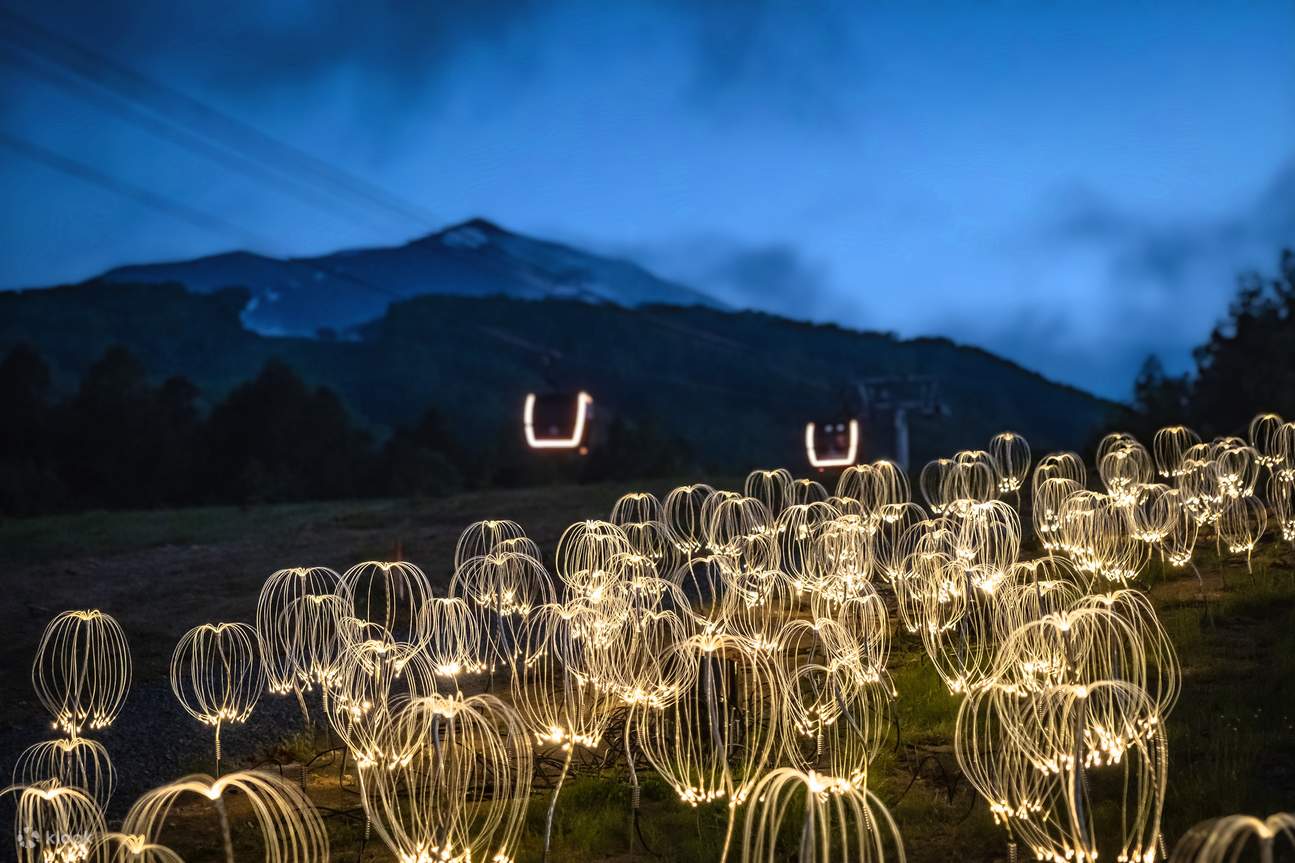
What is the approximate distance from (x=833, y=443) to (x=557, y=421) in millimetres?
9054

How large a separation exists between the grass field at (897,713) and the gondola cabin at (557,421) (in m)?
2.56

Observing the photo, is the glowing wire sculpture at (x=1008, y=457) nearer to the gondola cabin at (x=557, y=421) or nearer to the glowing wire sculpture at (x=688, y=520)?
the glowing wire sculpture at (x=688, y=520)

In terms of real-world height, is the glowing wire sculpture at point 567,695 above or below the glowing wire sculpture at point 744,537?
below

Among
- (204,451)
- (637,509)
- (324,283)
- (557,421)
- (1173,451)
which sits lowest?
(637,509)

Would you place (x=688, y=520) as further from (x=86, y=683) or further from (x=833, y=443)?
(x=86, y=683)

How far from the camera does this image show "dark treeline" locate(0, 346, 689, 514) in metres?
52.4

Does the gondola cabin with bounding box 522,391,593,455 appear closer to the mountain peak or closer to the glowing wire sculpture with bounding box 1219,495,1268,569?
the glowing wire sculpture with bounding box 1219,495,1268,569

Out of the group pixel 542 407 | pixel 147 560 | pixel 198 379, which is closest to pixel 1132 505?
pixel 542 407

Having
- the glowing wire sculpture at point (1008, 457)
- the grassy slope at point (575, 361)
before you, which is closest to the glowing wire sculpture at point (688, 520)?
the glowing wire sculpture at point (1008, 457)

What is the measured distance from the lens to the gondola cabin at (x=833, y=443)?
92.9 feet

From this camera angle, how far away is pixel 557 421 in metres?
22.6

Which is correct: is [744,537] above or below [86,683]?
above

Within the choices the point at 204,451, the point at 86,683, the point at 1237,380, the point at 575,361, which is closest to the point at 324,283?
the point at 575,361

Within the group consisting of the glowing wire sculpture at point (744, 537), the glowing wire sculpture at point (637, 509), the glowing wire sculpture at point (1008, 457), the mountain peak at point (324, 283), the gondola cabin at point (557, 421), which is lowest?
the glowing wire sculpture at point (744, 537)
